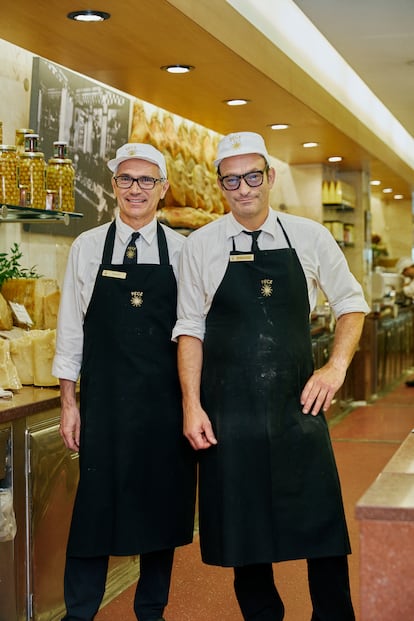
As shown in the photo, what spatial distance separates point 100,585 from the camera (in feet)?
9.80

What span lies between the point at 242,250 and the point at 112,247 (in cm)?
46

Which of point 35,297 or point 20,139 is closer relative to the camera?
point 35,297

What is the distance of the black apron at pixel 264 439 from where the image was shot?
2719 millimetres

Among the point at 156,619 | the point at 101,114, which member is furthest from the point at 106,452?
the point at 101,114

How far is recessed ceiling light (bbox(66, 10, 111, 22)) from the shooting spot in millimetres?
3830

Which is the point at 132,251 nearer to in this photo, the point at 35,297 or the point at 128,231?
the point at 128,231

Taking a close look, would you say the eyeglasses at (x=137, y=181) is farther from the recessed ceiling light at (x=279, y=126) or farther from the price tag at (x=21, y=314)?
the recessed ceiling light at (x=279, y=126)

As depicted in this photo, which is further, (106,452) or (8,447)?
(8,447)

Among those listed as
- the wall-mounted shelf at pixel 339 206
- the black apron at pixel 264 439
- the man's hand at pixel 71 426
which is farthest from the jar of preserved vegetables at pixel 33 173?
the wall-mounted shelf at pixel 339 206

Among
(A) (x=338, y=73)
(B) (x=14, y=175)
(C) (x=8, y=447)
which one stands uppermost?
(A) (x=338, y=73)

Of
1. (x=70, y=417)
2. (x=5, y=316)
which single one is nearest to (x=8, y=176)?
(x=5, y=316)

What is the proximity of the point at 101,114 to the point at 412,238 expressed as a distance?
1055 centimetres

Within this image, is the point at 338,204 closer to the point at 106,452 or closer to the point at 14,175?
the point at 14,175

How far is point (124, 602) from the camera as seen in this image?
3.75 metres
